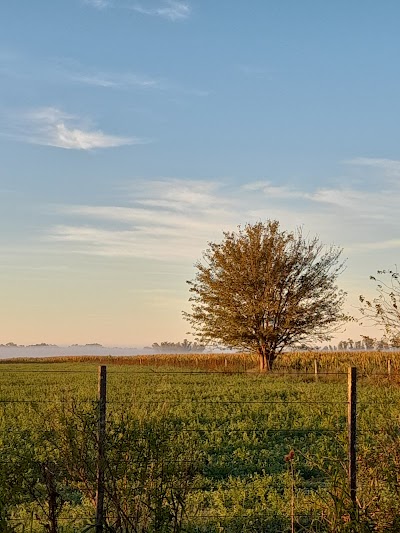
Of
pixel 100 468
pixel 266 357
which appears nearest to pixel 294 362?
pixel 266 357

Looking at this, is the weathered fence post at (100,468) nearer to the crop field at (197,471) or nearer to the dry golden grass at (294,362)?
the crop field at (197,471)

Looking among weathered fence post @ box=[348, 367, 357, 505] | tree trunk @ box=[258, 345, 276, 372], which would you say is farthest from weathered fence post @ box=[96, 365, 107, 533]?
→ tree trunk @ box=[258, 345, 276, 372]

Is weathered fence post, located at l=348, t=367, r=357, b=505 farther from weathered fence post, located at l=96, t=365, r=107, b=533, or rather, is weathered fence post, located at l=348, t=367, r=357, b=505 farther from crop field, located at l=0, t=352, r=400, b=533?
weathered fence post, located at l=96, t=365, r=107, b=533

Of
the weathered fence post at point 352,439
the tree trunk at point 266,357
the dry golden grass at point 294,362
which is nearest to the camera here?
the weathered fence post at point 352,439

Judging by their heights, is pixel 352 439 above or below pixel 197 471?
above

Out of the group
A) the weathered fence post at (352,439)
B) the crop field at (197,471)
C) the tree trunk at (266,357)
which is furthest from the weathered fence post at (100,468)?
the tree trunk at (266,357)

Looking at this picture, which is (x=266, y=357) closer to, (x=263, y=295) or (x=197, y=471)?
(x=263, y=295)

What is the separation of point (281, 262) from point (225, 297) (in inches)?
186

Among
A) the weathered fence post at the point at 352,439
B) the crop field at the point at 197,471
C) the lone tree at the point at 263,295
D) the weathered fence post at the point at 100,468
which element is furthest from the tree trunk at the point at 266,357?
the weathered fence post at the point at 100,468

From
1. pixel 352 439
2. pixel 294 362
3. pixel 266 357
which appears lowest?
pixel 294 362

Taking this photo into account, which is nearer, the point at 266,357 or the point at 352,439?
the point at 352,439

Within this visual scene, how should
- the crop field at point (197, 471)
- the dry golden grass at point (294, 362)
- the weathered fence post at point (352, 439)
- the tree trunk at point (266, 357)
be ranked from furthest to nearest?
the tree trunk at point (266, 357) < the dry golden grass at point (294, 362) < the weathered fence post at point (352, 439) < the crop field at point (197, 471)

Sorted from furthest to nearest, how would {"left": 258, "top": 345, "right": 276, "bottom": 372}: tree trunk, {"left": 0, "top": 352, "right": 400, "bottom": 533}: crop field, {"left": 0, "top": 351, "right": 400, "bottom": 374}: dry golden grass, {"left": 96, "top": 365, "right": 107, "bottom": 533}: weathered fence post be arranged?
{"left": 258, "top": 345, "right": 276, "bottom": 372}: tree trunk, {"left": 0, "top": 351, "right": 400, "bottom": 374}: dry golden grass, {"left": 96, "top": 365, "right": 107, "bottom": 533}: weathered fence post, {"left": 0, "top": 352, "right": 400, "bottom": 533}: crop field

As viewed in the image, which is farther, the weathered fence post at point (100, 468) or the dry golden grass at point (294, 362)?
the dry golden grass at point (294, 362)
